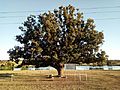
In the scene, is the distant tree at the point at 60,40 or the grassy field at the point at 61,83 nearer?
the grassy field at the point at 61,83

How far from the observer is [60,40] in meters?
66.5

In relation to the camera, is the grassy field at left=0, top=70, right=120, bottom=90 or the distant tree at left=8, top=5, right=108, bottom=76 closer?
the grassy field at left=0, top=70, right=120, bottom=90

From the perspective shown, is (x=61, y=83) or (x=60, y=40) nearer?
(x=61, y=83)

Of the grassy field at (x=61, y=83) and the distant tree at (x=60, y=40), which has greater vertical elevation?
the distant tree at (x=60, y=40)

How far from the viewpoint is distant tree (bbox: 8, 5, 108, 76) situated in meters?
65.2

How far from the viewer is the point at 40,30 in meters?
66.9

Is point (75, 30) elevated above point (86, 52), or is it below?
above

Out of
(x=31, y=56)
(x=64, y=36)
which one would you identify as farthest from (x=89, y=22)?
(x=31, y=56)

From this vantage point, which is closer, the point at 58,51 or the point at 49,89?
the point at 49,89

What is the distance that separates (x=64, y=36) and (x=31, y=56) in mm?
9094

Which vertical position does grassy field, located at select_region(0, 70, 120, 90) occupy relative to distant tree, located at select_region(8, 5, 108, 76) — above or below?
below

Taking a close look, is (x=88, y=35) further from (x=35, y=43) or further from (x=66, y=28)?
(x=35, y=43)

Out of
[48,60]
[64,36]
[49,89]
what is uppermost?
[64,36]

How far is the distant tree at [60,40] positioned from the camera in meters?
65.2
